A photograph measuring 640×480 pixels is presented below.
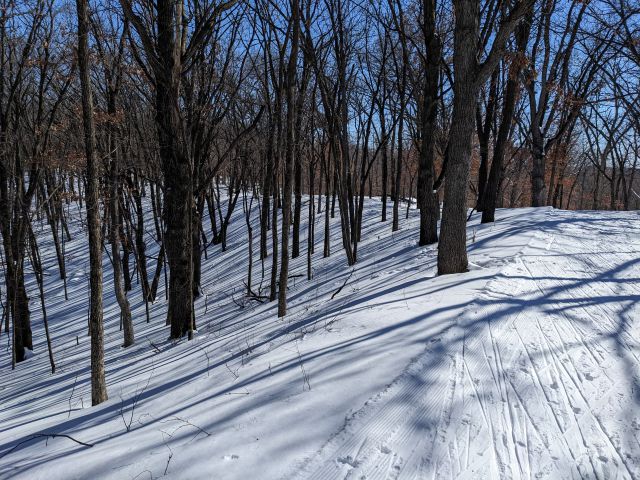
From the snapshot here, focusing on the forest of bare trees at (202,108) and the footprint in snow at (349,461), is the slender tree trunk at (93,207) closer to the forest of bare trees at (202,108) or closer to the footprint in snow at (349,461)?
the forest of bare trees at (202,108)

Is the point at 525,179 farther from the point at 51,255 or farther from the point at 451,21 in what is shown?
the point at 51,255

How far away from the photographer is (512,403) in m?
3.13

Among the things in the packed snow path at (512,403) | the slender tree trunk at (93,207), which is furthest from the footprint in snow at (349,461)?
the slender tree trunk at (93,207)

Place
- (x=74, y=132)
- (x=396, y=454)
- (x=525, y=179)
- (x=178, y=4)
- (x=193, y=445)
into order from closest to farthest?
(x=396, y=454) < (x=193, y=445) < (x=178, y=4) < (x=74, y=132) < (x=525, y=179)

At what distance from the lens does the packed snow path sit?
255cm

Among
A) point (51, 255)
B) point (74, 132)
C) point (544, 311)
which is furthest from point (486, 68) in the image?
point (51, 255)

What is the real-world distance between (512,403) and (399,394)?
2.82 ft

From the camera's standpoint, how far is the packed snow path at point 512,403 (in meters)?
2.55

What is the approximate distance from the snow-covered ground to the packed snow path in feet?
0.04

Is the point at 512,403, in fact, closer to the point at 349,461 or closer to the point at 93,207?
the point at 349,461

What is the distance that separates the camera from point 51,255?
25.9 m

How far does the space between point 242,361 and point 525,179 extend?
38.8 meters

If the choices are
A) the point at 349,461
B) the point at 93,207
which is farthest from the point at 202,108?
the point at 349,461

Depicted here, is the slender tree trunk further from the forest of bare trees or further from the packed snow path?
the packed snow path
